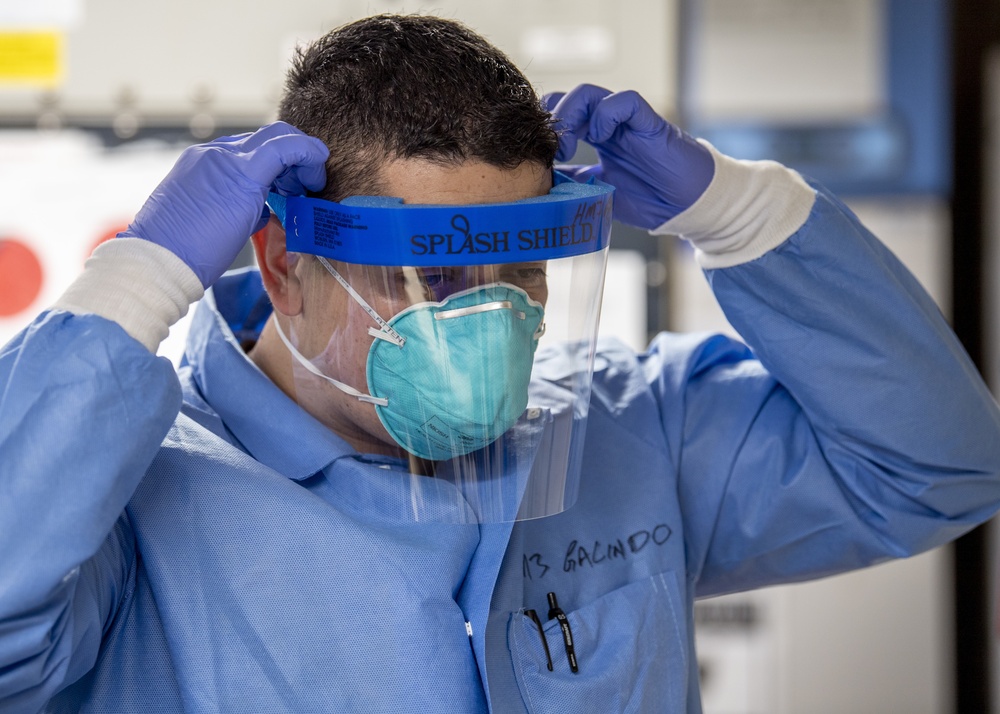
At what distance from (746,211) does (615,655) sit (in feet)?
1.67

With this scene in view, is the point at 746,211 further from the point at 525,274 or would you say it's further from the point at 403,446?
the point at 403,446

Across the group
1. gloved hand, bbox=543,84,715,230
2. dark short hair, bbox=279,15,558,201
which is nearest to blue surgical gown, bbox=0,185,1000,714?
gloved hand, bbox=543,84,715,230

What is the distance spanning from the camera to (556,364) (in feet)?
3.88

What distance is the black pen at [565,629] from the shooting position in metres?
1.12

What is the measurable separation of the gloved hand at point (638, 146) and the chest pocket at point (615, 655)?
44cm

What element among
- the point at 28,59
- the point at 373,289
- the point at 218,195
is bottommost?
the point at 373,289

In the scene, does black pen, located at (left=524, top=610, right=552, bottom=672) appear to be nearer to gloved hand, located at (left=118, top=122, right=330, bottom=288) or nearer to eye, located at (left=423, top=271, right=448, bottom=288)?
eye, located at (left=423, top=271, right=448, bottom=288)

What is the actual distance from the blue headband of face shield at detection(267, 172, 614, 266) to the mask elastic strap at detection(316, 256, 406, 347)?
0.08 feet

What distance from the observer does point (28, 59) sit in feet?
9.55

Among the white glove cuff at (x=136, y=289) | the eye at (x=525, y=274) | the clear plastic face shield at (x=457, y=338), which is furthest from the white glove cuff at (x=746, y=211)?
the white glove cuff at (x=136, y=289)

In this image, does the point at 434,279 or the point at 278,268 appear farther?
the point at 278,268

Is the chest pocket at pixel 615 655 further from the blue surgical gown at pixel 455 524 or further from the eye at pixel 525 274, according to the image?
the eye at pixel 525 274

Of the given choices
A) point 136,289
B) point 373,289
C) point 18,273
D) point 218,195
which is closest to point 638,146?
point 373,289

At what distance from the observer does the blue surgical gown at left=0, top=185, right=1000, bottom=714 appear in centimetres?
90
